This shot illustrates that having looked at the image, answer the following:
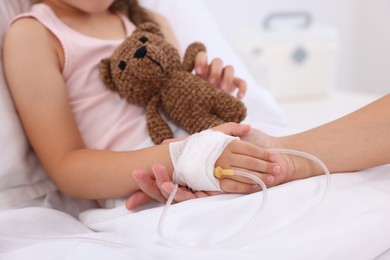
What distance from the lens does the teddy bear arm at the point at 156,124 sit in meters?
0.90

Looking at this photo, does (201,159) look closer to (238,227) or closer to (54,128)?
(238,227)

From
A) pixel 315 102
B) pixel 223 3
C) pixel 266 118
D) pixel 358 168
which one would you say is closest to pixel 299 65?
pixel 315 102

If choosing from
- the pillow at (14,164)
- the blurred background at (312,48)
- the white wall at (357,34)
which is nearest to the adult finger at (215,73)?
the pillow at (14,164)

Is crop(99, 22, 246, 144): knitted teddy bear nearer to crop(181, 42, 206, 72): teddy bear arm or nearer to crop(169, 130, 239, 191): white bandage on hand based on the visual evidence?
crop(181, 42, 206, 72): teddy bear arm

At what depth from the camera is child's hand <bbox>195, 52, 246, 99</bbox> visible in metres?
0.97

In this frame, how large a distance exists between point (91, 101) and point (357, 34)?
1.92 meters

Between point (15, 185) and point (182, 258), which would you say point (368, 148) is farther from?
point (15, 185)

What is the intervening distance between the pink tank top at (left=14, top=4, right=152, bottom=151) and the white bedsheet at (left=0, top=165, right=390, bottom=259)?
0.24 metres

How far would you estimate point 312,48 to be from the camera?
183cm

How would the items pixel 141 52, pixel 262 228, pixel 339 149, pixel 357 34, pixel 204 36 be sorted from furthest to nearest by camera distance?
pixel 357 34
pixel 204 36
pixel 141 52
pixel 339 149
pixel 262 228

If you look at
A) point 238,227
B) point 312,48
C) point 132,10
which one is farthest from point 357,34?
point 238,227

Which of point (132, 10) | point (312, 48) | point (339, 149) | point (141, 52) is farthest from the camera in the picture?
point (312, 48)

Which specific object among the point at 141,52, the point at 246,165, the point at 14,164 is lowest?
the point at 14,164

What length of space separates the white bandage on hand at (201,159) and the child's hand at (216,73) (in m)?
0.27
